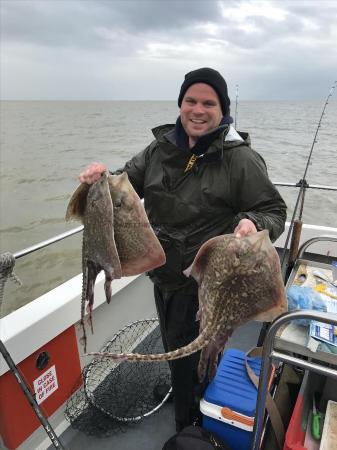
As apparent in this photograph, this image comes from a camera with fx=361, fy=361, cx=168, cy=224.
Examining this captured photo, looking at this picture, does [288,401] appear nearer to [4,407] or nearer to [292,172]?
[4,407]

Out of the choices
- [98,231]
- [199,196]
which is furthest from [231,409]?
[98,231]

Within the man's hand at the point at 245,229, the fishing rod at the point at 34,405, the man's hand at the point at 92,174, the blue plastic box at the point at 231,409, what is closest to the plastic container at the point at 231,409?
the blue plastic box at the point at 231,409

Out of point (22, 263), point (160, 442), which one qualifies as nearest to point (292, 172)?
point (22, 263)

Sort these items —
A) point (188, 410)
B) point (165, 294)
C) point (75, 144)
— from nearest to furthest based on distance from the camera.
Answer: point (165, 294), point (188, 410), point (75, 144)

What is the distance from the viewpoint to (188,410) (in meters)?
2.66

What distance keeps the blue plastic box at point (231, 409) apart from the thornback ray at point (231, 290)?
888 mm

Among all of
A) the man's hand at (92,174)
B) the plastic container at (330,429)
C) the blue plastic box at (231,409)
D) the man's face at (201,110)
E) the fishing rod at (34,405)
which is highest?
the man's face at (201,110)

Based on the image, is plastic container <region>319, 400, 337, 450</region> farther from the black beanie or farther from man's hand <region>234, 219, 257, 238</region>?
the black beanie

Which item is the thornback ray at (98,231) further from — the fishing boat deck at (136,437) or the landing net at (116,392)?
the fishing boat deck at (136,437)

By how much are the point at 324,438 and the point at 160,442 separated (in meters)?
1.45

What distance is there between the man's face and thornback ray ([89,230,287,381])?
80 cm

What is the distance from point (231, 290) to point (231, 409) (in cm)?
120

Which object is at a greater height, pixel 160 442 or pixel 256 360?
pixel 256 360

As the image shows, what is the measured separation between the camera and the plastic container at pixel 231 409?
7.61ft
